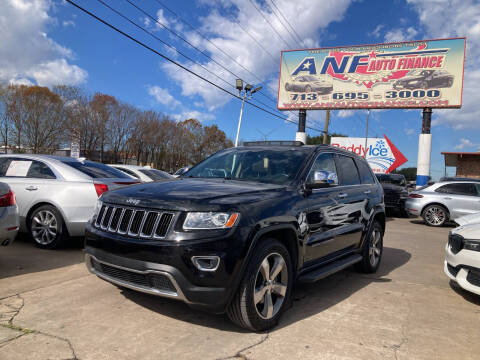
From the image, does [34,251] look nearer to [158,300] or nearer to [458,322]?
[158,300]

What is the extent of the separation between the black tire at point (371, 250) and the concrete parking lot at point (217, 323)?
1.33 ft

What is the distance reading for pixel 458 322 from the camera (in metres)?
3.71

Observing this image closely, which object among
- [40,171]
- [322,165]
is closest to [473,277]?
[322,165]

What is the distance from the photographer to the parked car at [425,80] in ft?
66.9

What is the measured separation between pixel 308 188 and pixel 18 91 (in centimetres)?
4106

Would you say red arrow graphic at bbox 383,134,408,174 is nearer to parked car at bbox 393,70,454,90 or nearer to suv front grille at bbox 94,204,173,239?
parked car at bbox 393,70,454,90

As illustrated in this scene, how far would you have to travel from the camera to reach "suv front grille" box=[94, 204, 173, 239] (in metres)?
2.97

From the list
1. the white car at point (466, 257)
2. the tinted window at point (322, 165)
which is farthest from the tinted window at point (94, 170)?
the white car at point (466, 257)

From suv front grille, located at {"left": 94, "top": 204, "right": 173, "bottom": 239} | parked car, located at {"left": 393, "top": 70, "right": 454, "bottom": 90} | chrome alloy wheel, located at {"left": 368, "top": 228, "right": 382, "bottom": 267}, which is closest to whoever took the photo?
suv front grille, located at {"left": 94, "top": 204, "right": 173, "bottom": 239}

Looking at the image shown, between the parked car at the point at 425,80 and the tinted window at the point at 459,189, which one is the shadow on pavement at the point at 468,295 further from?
the parked car at the point at 425,80

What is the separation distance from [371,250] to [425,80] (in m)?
18.7

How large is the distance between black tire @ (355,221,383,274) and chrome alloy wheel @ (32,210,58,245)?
4564 millimetres

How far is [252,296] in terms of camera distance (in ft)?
9.89

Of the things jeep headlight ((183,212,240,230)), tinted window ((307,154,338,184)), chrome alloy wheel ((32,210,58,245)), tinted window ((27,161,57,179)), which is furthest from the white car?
tinted window ((27,161,57,179))
